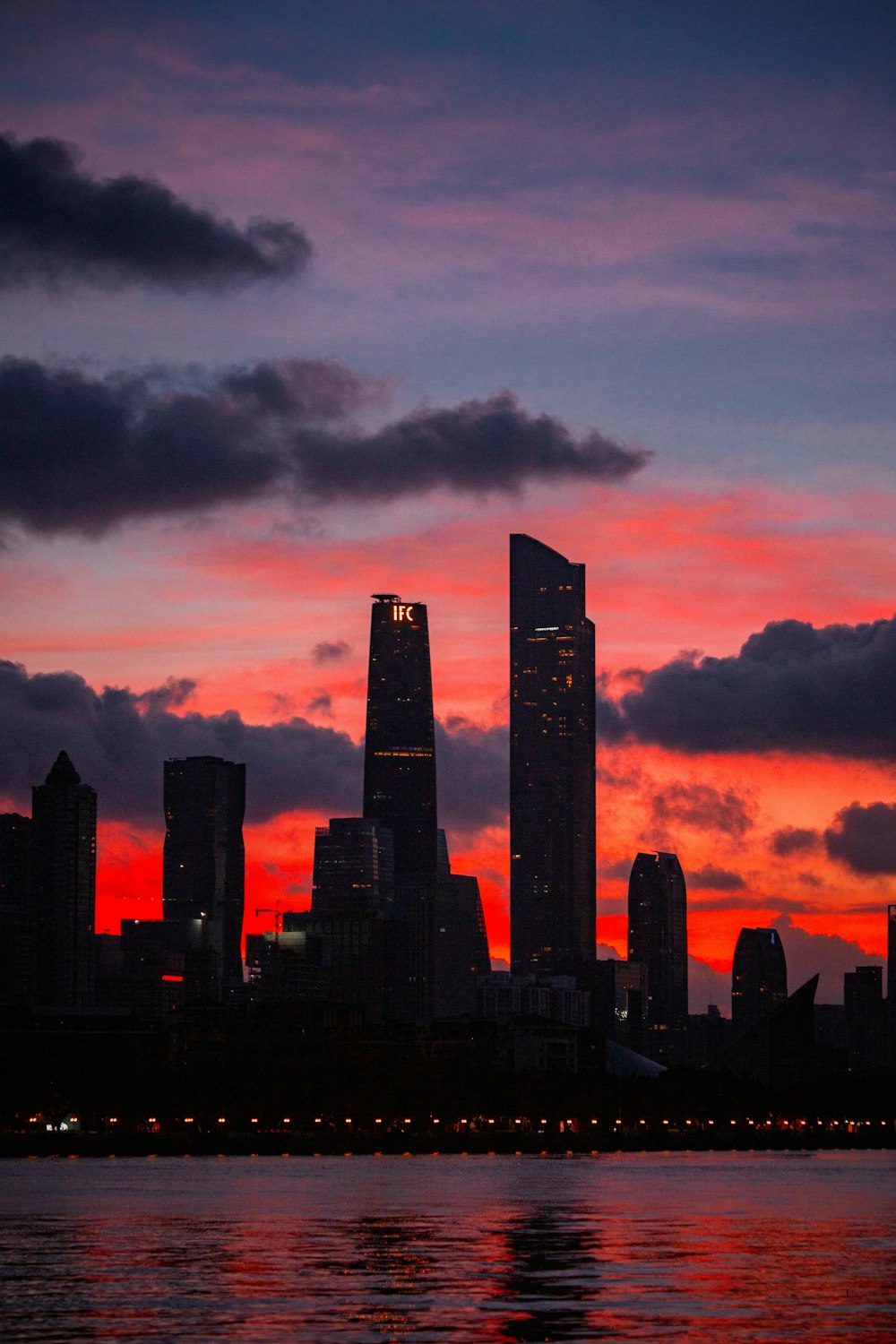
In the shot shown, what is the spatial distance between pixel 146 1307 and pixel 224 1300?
11.2 ft

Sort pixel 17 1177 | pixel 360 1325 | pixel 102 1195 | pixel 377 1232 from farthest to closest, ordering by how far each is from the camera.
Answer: pixel 17 1177
pixel 102 1195
pixel 377 1232
pixel 360 1325

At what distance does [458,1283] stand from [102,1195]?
247 ft

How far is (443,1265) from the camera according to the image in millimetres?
95375

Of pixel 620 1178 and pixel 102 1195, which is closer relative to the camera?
pixel 102 1195

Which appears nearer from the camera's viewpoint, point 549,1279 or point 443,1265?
point 549,1279

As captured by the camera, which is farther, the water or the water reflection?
the water

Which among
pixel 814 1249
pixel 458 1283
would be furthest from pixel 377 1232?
pixel 458 1283

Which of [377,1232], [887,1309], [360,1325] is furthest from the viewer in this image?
[377,1232]

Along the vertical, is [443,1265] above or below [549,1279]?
below

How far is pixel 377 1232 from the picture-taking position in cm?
11775

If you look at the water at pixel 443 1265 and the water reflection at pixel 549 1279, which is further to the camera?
the water at pixel 443 1265

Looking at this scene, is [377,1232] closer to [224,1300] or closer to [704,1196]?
[224,1300]

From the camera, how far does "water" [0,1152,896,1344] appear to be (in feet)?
237

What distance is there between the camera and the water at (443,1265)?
72.3 metres
